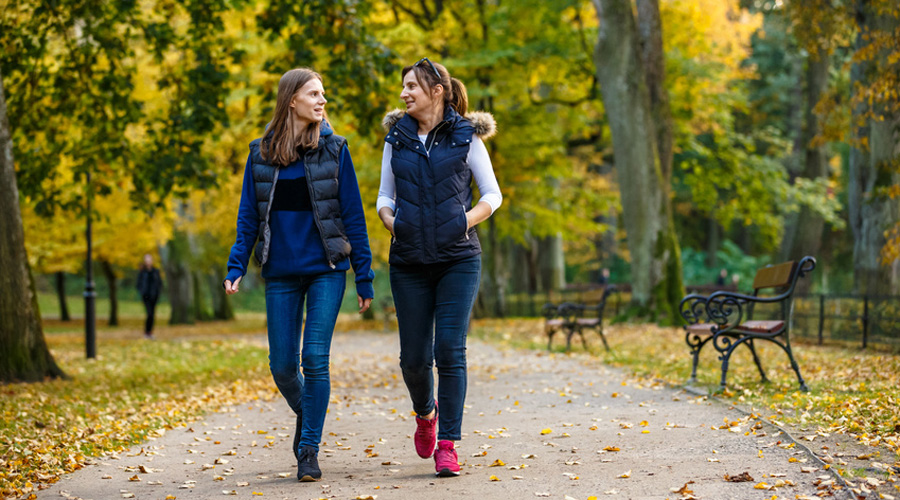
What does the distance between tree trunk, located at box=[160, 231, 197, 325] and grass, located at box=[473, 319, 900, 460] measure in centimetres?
1608

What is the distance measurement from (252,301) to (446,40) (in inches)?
1132

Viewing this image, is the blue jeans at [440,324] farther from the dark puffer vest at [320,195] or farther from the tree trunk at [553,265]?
the tree trunk at [553,265]

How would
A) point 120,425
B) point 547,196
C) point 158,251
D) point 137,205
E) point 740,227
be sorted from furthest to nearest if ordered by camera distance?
1. point 740,227
2. point 158,251
3. point 547,196
4. point 137,205
5. point 120,425

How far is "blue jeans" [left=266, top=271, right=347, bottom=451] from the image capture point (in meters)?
4.72

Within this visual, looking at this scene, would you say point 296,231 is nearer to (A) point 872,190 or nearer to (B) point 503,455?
(B) point 503,455

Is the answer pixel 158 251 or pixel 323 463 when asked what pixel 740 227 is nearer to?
pixel 158 251

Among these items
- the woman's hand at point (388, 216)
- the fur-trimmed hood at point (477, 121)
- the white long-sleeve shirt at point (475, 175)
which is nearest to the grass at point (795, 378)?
the white long-sleeve shirt at point (475, 175)

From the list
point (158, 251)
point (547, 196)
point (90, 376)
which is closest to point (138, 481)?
point (90, 376)

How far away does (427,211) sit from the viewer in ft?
15.3

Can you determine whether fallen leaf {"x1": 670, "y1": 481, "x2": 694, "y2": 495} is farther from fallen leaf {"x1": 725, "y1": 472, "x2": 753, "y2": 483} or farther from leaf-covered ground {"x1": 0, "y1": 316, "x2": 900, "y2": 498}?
leaf-covered ground {"x1": 0, "y1": 316, "x2": 900, "y2": 498}

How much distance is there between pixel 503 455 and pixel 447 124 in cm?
198

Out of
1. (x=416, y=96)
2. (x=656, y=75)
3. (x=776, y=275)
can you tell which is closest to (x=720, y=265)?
(x=656, y=75)

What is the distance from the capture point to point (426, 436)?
16.3 ft

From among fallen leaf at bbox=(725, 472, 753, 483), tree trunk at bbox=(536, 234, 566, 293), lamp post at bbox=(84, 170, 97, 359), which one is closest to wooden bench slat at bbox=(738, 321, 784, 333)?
fallen leaf at bbox=(725, 472, 753, 483)
